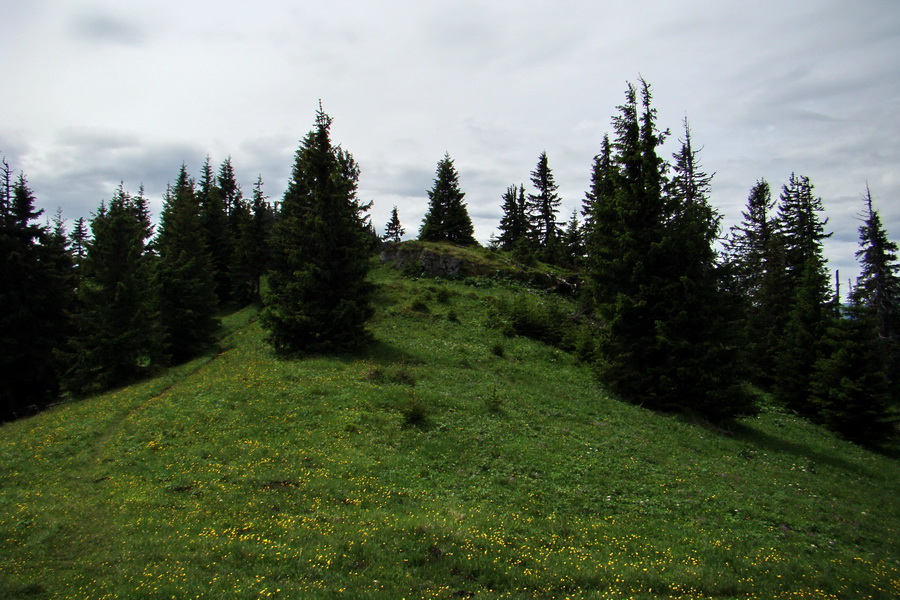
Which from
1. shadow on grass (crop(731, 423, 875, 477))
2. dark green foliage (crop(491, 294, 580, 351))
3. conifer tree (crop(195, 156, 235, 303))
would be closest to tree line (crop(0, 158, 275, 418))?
conifer tree (crop(195, 156, 235, 303))

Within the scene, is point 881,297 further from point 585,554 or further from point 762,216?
point 585,554

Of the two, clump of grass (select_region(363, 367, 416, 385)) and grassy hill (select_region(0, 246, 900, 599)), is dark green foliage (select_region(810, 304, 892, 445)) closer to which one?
grassy hill (select_region(0, 246, 900, 599))

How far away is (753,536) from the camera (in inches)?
468

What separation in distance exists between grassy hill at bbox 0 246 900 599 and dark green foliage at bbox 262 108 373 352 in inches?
184

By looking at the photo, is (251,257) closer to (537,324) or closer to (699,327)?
(537,324)

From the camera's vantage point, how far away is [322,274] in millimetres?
30297

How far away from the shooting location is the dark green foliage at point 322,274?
29.9 metres

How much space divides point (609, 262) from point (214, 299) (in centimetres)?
3621

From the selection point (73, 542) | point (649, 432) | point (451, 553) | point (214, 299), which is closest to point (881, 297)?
point (649, 432)

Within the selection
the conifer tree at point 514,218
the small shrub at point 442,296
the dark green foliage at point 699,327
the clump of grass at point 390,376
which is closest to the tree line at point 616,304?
the dark green foliage at point 699,327

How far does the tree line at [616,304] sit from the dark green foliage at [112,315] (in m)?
0.10

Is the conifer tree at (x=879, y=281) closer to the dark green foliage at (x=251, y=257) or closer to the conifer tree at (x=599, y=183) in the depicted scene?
the conifer tree at (x=599, y=183)

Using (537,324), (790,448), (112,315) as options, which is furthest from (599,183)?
(112,315)

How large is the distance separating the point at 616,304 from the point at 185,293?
36.5 meters
